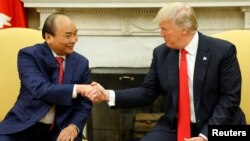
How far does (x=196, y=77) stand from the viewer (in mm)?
2209

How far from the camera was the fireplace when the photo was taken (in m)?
3.54

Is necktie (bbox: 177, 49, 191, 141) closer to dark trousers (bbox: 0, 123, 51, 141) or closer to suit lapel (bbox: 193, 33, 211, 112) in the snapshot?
suit lapel (bbox: 193, 33, 211, 112)

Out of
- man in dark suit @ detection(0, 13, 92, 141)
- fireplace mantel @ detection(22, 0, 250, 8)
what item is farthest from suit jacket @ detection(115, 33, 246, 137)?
fireplace mantel @ detection(22, 0, 250, 8)

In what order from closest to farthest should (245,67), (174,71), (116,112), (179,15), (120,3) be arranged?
1. (179,15)
2. (174,71)
3. (245,67)
4. (120,3)
5. (116,112)

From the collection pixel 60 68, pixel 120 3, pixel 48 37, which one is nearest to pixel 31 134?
pixel 60 68

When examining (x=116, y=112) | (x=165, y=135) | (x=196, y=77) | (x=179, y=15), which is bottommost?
(x=116, y=112)

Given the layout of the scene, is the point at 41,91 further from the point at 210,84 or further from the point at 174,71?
the point at 210,84

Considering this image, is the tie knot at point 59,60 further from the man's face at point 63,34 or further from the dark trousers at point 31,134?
the dark trousers at point 31,134

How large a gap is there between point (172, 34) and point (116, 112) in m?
1.60

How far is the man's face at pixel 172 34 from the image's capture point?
218 cm

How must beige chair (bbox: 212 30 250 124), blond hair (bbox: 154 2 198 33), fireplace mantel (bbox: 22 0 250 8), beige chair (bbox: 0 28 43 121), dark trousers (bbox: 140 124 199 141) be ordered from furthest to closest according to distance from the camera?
fireplace mantel (bbox: 22 0 250 8) → beige chair (bbox: 0 28 43 121) → beige chair (bbox: 212 30 250 124) → dark trousers (bbox: 140 124 199 141) → blond hair (bbox: 154 2 198 33)

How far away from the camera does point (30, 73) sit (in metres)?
2.27

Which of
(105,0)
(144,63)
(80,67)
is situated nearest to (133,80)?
(144,63)

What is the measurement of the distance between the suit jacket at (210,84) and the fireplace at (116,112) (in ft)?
3.96
